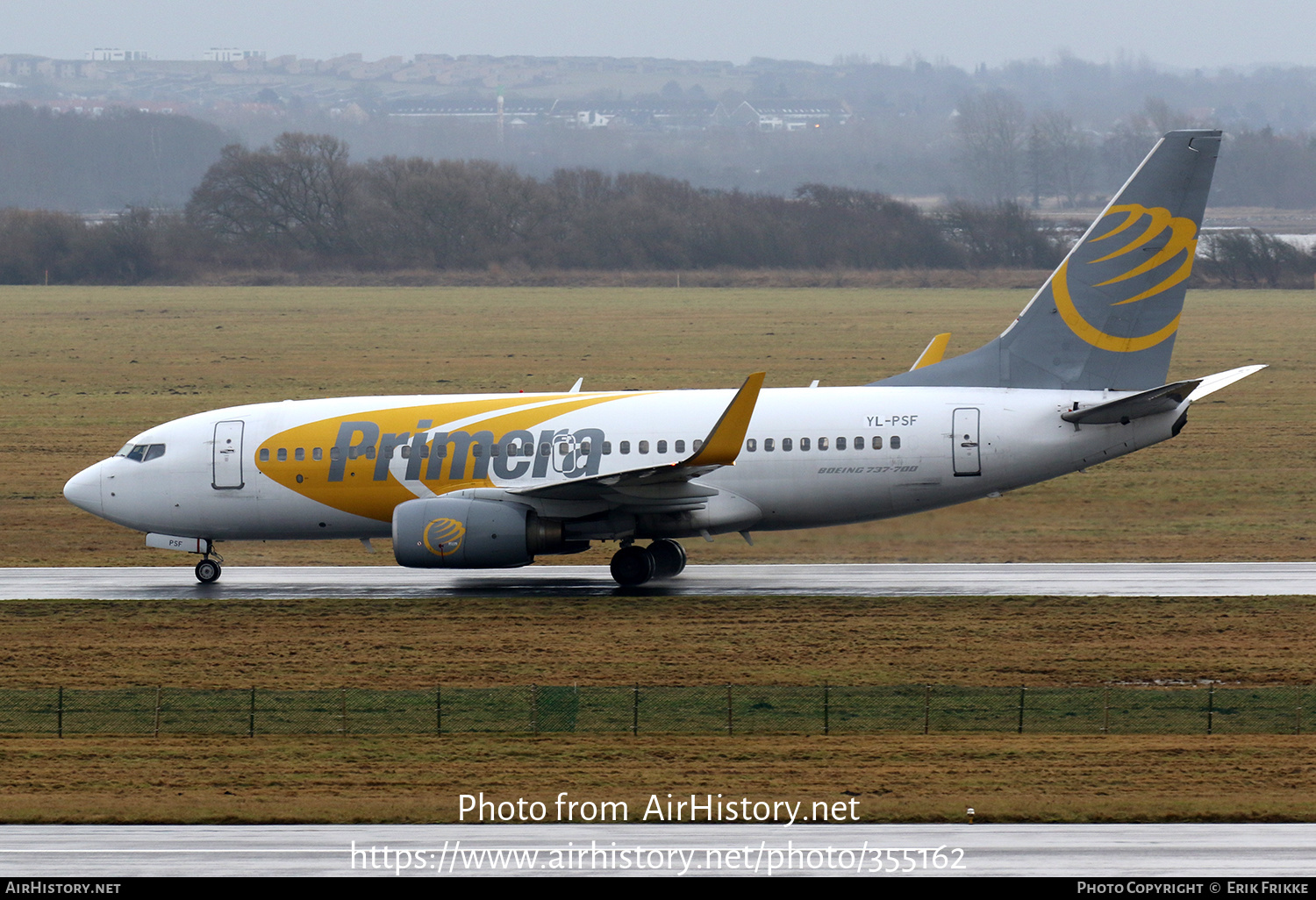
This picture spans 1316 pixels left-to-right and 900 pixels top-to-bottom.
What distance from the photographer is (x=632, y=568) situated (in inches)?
1515

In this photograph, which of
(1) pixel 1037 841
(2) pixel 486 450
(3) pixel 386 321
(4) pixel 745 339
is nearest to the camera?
(1) pixel 1037 841

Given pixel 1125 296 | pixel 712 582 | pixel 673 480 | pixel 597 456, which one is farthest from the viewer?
pixel 712 582

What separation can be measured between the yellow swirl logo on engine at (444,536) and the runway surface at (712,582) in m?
2.03

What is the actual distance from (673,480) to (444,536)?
5.25m

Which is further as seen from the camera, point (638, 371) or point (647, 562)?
point (638, 371)

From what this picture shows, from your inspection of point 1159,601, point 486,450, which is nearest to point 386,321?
point 486,450

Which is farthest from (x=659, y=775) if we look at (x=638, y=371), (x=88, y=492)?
(x=638, y=371)

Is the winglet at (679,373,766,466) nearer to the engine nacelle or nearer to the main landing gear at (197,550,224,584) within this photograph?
the engine nacelle

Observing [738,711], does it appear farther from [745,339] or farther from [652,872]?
[745,339]

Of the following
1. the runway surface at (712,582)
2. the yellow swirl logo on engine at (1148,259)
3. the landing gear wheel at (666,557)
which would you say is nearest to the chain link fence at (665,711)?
the runway surface at (712,582)

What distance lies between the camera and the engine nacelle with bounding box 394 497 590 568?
1451 inches

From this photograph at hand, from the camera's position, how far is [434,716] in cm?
2711

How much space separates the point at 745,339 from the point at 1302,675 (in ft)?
241

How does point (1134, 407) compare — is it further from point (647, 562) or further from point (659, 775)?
point (659, 775)
